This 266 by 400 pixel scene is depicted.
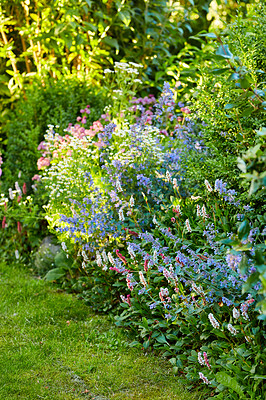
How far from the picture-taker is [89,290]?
3.62m

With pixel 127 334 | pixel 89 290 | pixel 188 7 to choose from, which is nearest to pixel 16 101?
pixel 188 7

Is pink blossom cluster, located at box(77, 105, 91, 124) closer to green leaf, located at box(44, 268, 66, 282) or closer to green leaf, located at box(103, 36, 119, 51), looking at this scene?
green leaf, located at box(103, 36, 119, 51)

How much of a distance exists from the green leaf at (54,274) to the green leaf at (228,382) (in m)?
2.02

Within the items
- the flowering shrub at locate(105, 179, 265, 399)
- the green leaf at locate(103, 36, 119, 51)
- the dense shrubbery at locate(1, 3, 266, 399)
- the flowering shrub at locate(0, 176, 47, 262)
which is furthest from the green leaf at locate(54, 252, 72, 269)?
the green leaf at locate(103, 36, 119, 51)

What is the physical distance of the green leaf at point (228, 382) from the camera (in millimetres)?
2152

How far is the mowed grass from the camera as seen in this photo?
95.7 inches

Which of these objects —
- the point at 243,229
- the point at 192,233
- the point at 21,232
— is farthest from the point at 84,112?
the point at 243,229

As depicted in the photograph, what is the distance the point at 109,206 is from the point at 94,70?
2654 mm

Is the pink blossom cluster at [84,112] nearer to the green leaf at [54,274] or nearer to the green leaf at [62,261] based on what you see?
the green leaf at [62,261]

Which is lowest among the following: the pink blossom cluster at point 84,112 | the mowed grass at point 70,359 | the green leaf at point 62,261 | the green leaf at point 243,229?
the mowed grass at point 70,359

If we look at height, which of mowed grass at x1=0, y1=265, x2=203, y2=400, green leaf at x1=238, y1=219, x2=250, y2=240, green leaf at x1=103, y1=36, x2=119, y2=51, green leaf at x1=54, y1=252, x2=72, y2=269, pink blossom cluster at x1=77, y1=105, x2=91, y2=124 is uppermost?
green leaf at x1=103, y1=36, x2=119, y2=51

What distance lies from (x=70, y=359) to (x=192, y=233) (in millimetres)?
1086

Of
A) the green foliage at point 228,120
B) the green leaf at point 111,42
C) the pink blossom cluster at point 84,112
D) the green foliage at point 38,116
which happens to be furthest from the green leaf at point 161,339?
the green leaf at point 111,42

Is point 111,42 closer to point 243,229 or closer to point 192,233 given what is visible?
point 192,233
